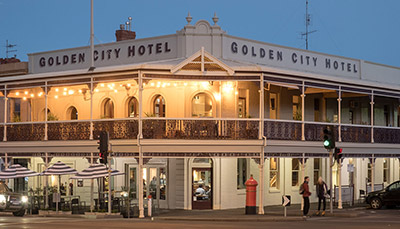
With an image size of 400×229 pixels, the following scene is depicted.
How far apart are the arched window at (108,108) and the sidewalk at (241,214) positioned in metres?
6.49

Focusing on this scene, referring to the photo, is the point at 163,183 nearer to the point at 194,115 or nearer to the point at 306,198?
the point at 194,115

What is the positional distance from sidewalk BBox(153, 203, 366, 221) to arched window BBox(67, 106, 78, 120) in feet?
28.1

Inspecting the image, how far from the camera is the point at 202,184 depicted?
3297cm

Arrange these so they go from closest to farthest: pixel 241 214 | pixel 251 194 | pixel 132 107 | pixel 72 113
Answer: pixel 251 194 → pixel 241 214 → pixel 132 107 → pixel 72 113

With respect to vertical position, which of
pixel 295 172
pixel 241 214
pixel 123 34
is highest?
pixel 123 34

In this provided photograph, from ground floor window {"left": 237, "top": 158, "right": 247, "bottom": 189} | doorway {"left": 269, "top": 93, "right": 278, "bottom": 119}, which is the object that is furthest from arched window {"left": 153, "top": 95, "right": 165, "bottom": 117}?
doorway {"left": 269, "top": 93, "right": 278, "bottom": 119}

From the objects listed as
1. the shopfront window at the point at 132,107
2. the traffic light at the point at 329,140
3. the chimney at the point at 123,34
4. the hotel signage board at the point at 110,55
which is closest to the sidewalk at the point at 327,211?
the traffic light at the point at 329,140

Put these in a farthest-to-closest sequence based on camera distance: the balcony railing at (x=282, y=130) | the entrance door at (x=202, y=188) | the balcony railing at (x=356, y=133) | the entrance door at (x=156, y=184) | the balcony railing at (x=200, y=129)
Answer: the balcony railing at (x=356, y=133) < the entrance door at (x=156, y=184) < the entrance door at (x=202, y=188) < the balcony railing at (x=282, y=130) < the balcony railing at (x=200, y=129)

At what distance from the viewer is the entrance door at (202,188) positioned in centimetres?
3269

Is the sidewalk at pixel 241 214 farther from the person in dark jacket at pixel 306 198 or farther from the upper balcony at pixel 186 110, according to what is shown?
the upper balcony at pixel 186 110

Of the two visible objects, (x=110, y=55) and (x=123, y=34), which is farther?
(x=123, y=34)

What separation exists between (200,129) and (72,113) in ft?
32.8

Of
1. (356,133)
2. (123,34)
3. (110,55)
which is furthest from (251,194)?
(123,34)

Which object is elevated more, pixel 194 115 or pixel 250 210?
pixel 194 115
